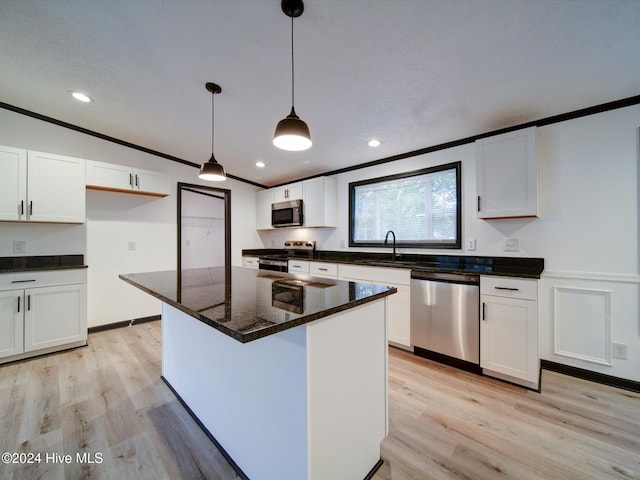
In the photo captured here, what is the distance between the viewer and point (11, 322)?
2.48 m

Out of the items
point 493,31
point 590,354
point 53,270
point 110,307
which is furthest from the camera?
point 110,307

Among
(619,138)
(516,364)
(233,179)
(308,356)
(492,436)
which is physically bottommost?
(492,436)

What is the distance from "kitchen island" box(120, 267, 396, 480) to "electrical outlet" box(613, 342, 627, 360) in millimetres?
2072

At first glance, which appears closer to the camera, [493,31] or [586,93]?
[493,31]

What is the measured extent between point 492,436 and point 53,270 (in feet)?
13.4

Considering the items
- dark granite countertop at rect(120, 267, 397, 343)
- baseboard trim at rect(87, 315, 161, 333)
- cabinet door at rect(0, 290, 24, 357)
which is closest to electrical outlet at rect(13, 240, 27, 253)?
cabinet door at rect(0, 290, 24, 357)

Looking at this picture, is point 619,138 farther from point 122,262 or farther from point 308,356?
point 122,262

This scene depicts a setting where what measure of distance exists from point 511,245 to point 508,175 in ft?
2.23

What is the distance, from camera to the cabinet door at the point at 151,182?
3322 millimetres

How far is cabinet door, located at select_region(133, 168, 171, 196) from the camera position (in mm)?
3322

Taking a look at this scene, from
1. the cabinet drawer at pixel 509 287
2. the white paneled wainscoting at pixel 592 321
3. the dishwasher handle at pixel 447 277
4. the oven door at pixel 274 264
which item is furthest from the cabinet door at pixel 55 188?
the white paneled wainscoting at pixel 592 321

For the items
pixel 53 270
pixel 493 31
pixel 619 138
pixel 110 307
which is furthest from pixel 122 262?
pixel 619 138

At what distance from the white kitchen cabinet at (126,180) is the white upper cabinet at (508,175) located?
3810mm

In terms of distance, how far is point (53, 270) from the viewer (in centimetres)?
269
